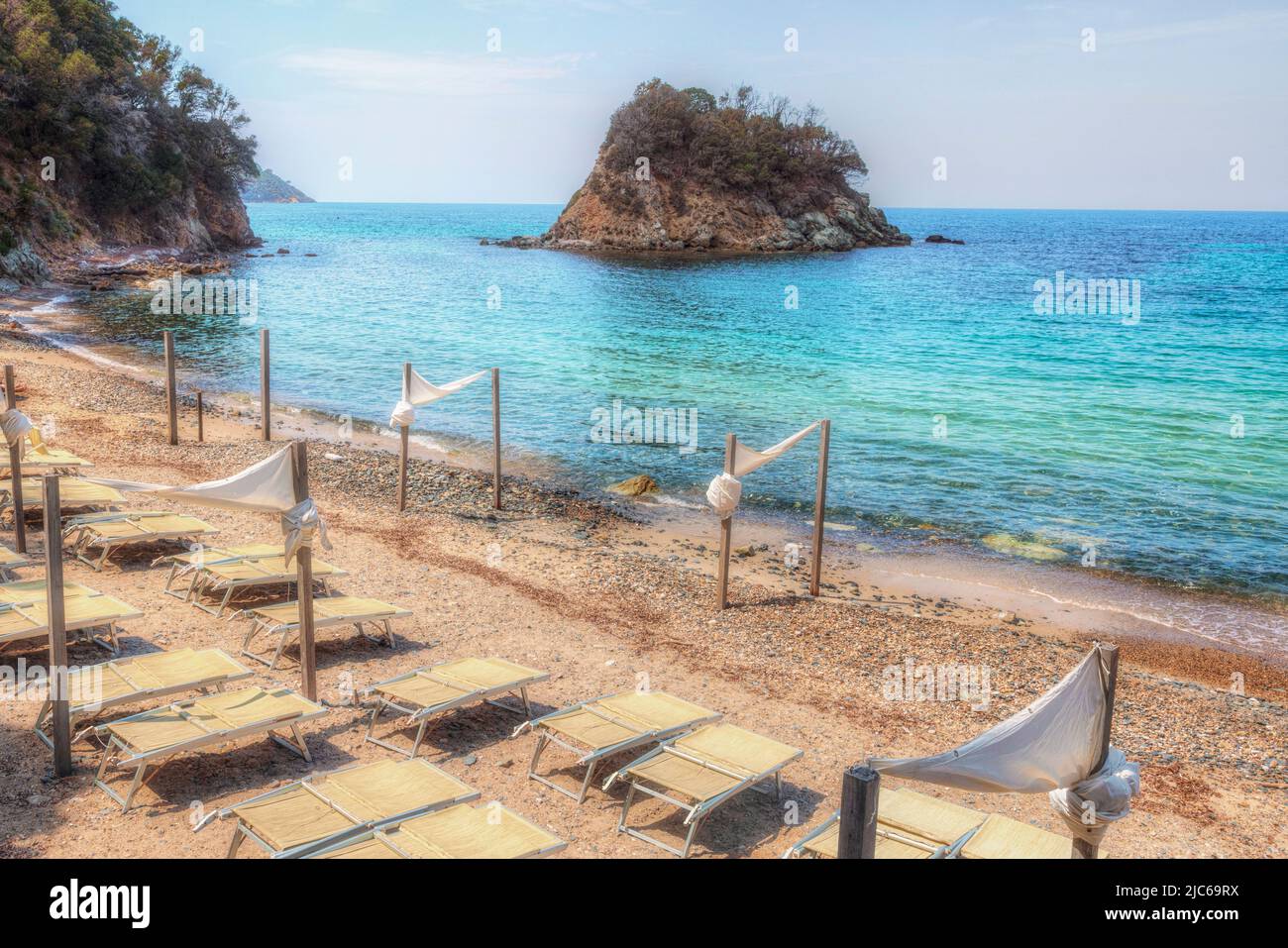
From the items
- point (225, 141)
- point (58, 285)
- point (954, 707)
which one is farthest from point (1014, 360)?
point (225, 141)

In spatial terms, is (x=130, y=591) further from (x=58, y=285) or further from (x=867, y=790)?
(x=58, y=285)

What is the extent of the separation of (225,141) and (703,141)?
38.2 meters

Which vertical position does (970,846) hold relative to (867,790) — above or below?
below

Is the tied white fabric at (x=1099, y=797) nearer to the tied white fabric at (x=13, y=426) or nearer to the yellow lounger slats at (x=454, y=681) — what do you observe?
the yellow lounger slats at (x=454, y=681)

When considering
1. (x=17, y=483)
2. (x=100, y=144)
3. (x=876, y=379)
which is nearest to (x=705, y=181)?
(x=100, y=144)

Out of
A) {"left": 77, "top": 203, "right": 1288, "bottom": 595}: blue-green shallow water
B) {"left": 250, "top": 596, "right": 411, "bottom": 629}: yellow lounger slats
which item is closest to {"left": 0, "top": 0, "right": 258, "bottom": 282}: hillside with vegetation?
{"left": 77, "top": 203, "right": 1288, "bottom": 595}: blue-green shallow water

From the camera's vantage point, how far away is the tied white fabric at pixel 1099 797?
527 cm

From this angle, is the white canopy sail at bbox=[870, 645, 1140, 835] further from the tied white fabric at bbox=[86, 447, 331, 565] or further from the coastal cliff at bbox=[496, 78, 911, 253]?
the coastal cliff at bbox=[496, 78, 911, 253]

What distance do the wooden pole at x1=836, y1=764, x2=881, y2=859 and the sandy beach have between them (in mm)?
2549

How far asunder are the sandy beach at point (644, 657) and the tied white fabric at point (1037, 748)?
2439 mm

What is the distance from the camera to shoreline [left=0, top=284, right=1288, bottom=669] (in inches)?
545

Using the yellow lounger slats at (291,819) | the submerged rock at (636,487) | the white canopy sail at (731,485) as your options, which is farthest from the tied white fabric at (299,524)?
the submerged rock at (636,487)

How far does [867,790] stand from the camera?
472 cm
